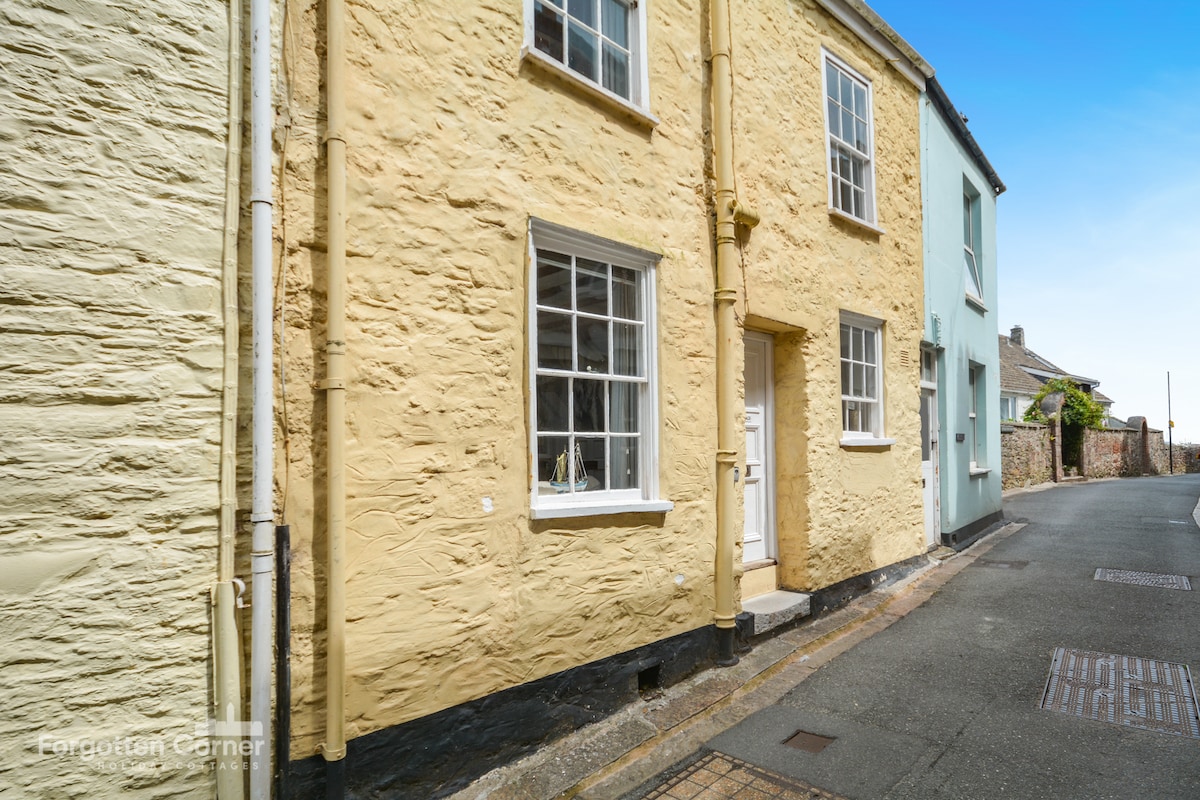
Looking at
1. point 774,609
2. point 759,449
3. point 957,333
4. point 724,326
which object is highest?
point 957,333

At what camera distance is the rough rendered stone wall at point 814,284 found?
625 centimetres

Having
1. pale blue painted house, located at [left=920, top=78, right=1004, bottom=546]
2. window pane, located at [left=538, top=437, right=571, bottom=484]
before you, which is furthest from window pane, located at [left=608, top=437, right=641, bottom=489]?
pale blue painted house, located at [left=920, top=78, right=1004, bottom=546]

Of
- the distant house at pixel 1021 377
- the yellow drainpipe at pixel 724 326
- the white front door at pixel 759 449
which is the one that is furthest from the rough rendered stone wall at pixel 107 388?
the distant house at pixel 1021 377

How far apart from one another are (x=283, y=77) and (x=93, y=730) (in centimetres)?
300

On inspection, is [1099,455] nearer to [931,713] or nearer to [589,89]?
[931,713]

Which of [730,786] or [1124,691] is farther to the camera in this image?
[1124,691]

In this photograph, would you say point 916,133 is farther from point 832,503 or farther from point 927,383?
point 832,503

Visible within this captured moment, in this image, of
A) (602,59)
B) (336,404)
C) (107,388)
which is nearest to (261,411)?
(336,404)

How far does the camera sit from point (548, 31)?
15.2 feet

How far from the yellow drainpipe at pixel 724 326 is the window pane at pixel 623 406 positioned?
2.84ft

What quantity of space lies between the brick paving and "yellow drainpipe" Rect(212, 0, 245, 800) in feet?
6.91

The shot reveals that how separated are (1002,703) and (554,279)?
14.1 feet

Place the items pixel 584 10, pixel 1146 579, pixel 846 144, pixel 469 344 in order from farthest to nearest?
pixel 1146 579 → pixel 846 144 → pixel 584 10 → pixel 469 344

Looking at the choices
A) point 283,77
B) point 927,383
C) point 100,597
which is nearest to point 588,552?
point 100,597
